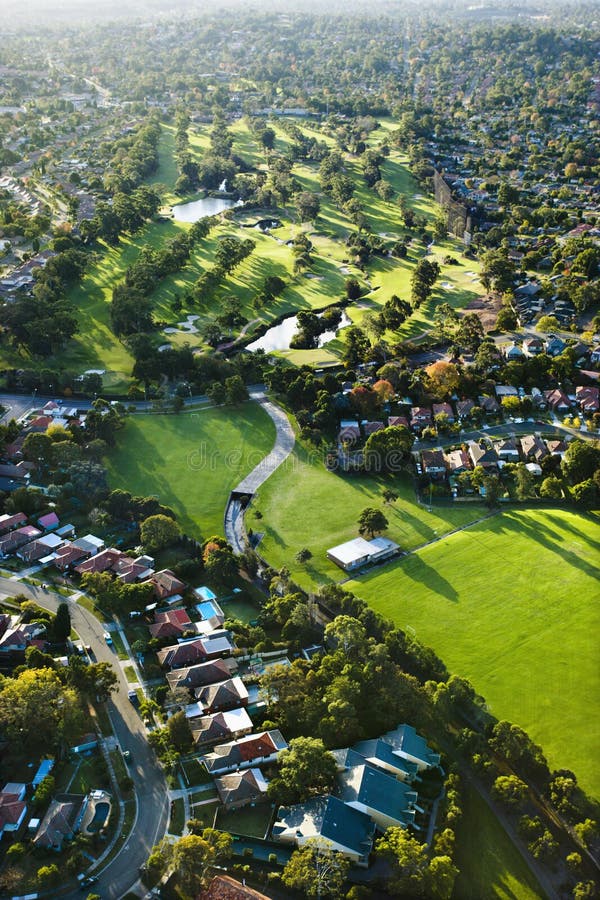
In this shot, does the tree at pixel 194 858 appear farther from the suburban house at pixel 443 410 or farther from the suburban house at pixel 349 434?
the suburban house at pixel 443 410

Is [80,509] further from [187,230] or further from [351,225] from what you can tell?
[351,225]

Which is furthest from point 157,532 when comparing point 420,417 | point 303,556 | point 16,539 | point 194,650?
point 420,417

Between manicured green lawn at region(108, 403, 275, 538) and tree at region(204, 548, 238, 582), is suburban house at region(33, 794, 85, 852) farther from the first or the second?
manicured green lawn at region(108, 403, 275, 538)

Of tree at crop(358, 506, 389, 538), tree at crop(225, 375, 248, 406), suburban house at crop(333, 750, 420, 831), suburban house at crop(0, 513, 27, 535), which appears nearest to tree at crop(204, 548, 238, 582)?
tree at crop(358, 506, 389, 538)

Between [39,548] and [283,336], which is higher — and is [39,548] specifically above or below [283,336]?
below

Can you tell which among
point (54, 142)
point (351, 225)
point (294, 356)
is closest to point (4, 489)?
point (294, 356)

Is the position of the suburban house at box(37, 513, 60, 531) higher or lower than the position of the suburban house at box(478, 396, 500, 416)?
lower

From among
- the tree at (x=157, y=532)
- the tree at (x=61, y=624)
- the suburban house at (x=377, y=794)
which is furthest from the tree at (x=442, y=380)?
the tree at (x=61, y=624)

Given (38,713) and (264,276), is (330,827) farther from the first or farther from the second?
(264,276)
